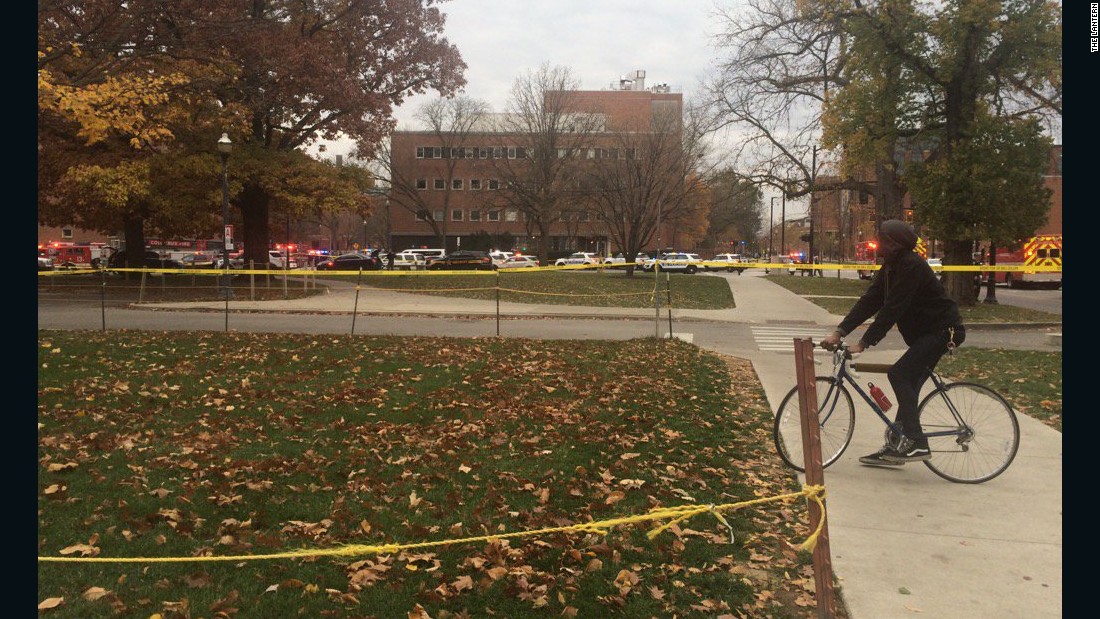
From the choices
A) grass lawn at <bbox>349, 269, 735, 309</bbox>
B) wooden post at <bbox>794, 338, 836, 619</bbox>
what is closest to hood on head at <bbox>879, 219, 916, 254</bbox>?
wooden post at <bbox>794, 338, 836, 619</bbox>

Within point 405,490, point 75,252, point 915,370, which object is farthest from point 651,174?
point 75,252

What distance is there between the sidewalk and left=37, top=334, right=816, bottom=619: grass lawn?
0.36 metres

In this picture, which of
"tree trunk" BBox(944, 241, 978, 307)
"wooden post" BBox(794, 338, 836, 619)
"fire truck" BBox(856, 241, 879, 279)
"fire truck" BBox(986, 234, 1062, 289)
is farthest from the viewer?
"fire truck" BBox(856, 241, 879, 279)

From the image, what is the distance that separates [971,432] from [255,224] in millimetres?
33550

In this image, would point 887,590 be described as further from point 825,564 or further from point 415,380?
point 415,380

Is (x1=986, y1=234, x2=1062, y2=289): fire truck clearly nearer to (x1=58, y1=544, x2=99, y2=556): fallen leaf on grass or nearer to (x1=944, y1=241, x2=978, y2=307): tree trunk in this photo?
(x1=944, y1=241, x2=978, y2=307): tree trunk

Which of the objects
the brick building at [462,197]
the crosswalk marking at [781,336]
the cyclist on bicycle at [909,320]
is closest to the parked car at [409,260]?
the brick building at [462,197]

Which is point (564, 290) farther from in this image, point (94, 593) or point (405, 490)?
point (94, 593)

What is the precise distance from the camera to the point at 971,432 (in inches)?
245

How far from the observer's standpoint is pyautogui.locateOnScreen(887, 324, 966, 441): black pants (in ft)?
19.9

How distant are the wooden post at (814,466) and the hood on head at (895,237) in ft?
8.44

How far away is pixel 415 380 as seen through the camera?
10.4 metres
